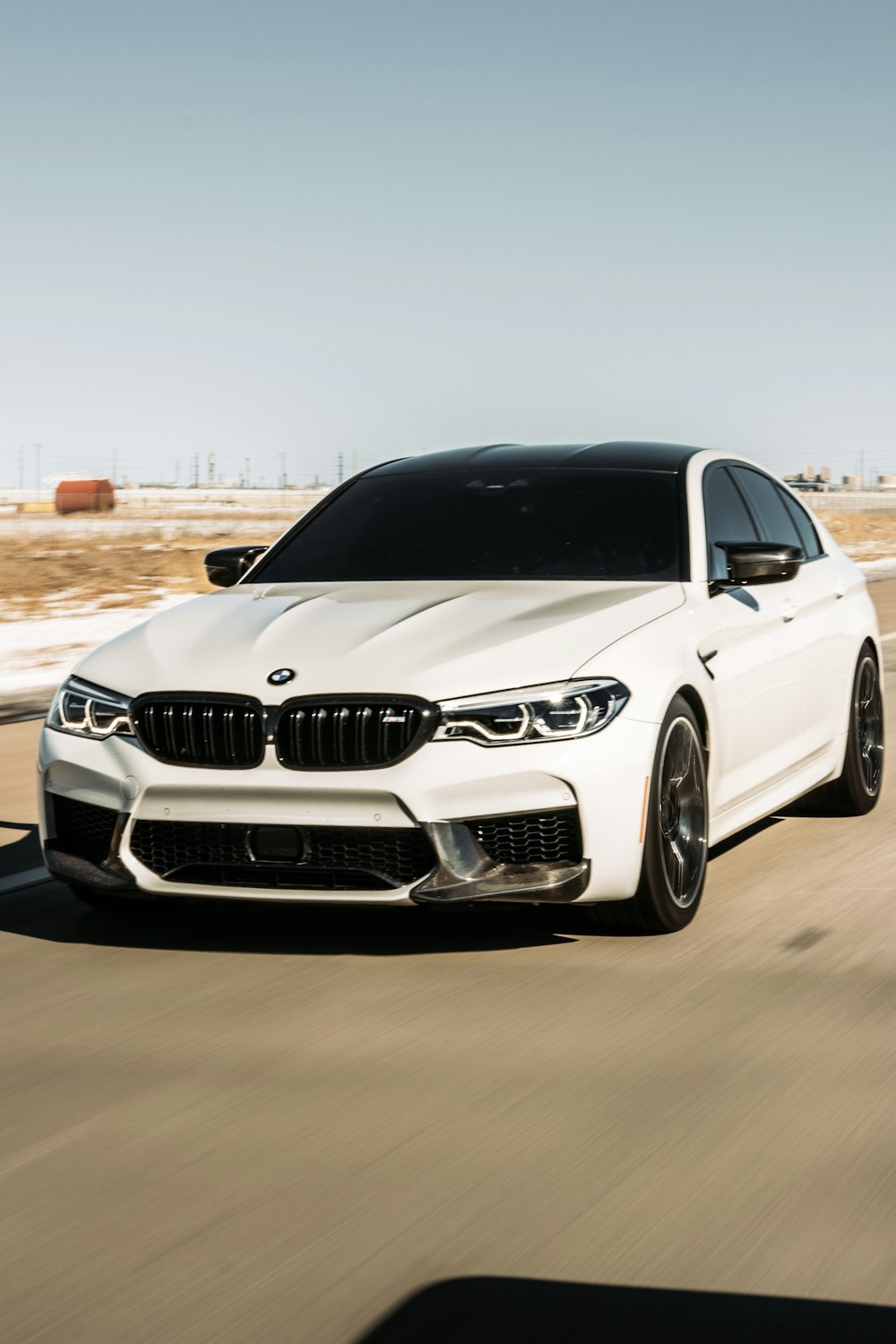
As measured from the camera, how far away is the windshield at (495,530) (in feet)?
21.8

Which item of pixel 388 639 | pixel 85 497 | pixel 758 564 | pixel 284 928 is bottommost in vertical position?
pixel 85 497

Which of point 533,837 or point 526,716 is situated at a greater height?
point 526,716

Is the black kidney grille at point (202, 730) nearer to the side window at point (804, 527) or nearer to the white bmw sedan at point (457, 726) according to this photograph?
the white bmw sedan at point (457, 726)

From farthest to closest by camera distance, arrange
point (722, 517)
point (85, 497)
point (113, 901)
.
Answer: point (85, 497) → point (722, 517) → point (113, 901)

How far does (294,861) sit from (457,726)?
620mm

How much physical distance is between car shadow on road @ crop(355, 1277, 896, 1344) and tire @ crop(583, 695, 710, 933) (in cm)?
246

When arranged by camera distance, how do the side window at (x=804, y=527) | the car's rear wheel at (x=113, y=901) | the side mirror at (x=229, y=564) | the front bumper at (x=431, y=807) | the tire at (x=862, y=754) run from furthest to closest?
the side window at (x=804, y=527), the tire at (x=862, y=754), the side mirror at (x=229, y=564), the car's rear wheel at (x=113, y=901), the front bumper at (x=431, y=807)

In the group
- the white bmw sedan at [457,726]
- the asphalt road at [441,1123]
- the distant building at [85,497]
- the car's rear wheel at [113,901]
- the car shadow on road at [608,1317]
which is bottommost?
the distant building at [85,497]

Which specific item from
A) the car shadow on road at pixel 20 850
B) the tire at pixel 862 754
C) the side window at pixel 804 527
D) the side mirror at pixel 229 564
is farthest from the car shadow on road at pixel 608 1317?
the side window at pixel 804 527

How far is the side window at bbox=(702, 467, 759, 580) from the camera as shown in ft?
21.9

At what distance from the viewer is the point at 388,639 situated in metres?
5.65

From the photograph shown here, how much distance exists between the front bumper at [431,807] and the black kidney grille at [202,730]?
4 cm

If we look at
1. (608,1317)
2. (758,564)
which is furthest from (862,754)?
(608,1317)

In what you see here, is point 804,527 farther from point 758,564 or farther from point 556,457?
point 758,564
